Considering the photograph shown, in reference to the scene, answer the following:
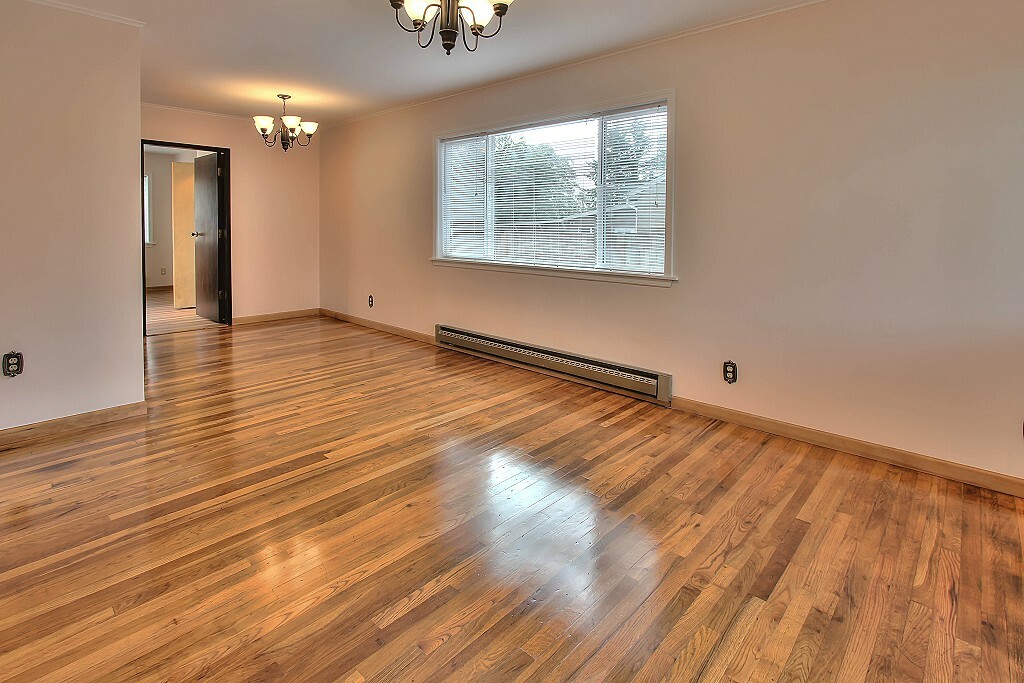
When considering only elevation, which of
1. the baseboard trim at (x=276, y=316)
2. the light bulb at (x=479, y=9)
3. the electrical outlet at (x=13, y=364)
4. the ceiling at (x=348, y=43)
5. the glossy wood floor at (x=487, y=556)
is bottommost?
the glossy wood floor at (x=487, y=556)

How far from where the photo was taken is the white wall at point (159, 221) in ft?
32.9

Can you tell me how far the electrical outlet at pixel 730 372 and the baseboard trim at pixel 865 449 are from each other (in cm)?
20

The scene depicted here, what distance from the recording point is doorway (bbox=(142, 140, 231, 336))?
22.7 feet

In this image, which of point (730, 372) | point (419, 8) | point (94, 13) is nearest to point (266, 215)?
point (94, 13)

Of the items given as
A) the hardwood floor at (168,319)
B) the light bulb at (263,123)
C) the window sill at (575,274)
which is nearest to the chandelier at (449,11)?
the window sill at (575,274)

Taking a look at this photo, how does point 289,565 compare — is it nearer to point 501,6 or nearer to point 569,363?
point 501,6

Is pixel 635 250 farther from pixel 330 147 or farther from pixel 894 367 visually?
pixel 330 147

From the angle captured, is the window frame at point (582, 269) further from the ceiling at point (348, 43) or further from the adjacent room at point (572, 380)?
the ceiling at point (348, 43)

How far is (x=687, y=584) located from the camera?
2.08 m

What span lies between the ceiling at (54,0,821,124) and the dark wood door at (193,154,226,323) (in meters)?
1.30

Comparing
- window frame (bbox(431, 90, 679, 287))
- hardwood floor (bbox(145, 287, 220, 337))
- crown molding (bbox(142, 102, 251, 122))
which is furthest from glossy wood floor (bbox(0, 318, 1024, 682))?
crown molding (bbox(142, 102, 251, 122))

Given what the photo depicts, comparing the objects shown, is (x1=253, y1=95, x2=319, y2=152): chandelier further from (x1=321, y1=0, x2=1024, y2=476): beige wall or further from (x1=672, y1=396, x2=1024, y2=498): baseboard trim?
(x1=672, y1=396, x2=1024, y2=498): baseboard trim

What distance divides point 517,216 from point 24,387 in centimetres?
364

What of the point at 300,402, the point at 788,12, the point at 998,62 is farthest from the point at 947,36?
the point at 300,402
